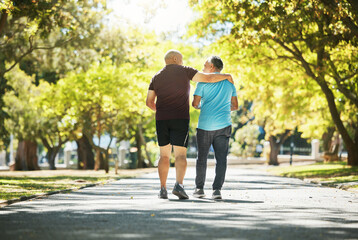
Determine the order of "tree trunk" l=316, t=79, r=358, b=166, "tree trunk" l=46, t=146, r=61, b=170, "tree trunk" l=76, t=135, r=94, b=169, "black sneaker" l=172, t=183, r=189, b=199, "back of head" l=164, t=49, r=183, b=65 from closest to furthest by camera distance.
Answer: "black sneaker" l=172, t=183, r=189, b=199 → "back of head" l=164, t=49, r=183, b=65 → "tree trunk" l=316, t=79, r=358, b=166 → "tree trunk" l=76, t=135, r=94, b=169 → "tree trunk" l=46, t=146, r=61, b=170

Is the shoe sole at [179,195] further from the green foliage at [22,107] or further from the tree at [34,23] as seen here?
the green foliage at [22,107]

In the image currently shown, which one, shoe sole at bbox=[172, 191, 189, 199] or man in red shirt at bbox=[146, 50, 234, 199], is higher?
man in red shirt at bbox=[146, 50, 234, 199]

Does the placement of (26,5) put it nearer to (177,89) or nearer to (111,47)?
(177,89)

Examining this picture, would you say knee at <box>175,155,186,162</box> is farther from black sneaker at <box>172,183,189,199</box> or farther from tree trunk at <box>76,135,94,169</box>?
tree trunk at <box>76,135,94,169</box>

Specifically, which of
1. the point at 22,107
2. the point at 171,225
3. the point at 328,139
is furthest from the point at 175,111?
the point at 328,139

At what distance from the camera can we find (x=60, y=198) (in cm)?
1105

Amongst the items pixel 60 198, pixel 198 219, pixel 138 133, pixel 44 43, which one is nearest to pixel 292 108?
pixel 44 43

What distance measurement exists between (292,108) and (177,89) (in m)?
25.1

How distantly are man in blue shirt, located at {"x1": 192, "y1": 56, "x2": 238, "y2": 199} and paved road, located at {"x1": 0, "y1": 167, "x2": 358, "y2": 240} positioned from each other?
0.62 meters

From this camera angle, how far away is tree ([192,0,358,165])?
18031 millimetres

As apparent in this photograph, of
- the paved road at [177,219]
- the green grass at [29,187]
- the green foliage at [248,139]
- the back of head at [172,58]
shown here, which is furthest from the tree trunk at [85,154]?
the back of head at [172,58]

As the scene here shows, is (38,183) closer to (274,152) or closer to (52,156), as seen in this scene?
(52,156)

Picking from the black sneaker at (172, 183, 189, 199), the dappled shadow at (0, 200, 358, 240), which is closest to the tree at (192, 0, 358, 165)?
the black sneaker at (172, 183, 189, 199)

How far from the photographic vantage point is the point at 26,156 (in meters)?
45.8
